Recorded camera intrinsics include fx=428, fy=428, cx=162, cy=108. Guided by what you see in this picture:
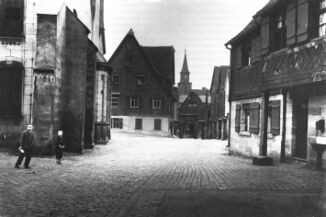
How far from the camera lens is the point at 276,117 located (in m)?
17.5

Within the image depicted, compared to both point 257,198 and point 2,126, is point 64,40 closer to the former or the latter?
point 2,126

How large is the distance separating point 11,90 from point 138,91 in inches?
1352

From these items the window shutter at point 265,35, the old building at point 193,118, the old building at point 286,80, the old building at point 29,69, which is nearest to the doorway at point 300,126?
the old building at point 286,80

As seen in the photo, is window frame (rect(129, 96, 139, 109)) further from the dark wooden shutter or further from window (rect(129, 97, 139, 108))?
the dark wooden shutter

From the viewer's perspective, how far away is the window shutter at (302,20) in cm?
1422

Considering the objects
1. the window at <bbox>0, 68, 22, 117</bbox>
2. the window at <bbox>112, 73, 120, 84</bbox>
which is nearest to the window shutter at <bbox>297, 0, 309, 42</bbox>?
the window at <bbox>0, 68, 22, 117</bbox>

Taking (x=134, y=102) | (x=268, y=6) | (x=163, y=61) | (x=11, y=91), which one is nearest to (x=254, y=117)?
(x=268, y=6)

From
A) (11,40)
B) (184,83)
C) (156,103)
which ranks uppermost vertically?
(184,83)

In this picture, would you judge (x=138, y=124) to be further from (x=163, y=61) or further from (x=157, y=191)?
(x=157, y=191)

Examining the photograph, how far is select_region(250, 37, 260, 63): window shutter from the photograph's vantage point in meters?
19.6

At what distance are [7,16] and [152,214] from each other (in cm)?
1411

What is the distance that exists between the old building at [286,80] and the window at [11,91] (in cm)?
1007

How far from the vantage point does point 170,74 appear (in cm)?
5828

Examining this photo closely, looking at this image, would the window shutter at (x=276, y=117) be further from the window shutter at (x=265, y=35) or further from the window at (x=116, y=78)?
the window at (x=116, y=78)
